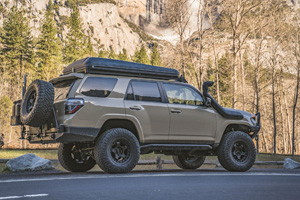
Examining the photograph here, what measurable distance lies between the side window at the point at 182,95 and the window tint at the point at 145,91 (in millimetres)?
338

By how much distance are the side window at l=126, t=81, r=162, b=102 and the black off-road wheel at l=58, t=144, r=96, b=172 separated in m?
1.93

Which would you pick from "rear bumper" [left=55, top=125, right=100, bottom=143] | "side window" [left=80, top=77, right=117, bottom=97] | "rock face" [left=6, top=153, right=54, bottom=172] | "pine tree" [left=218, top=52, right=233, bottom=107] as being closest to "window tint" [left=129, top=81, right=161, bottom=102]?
"side window" [left=80, top=77, right=117, bottom=97]

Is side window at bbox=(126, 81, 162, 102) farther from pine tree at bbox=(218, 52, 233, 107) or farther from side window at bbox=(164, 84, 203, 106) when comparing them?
pine tree at bbox=(218, 52, 233, 107)

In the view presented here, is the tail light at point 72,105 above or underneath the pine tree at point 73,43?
underneath

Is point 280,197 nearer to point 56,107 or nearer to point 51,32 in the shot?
point 56,107

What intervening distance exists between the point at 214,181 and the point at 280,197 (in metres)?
1.90

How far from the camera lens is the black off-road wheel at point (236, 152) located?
9.96 metres

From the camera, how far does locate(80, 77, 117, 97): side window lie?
27.6 feet

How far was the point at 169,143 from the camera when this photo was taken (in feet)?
30.8

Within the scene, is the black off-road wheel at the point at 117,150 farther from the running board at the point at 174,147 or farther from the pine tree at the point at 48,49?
the pine tree at the point at 48,49

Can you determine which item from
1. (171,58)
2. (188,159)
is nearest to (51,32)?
(171,58)

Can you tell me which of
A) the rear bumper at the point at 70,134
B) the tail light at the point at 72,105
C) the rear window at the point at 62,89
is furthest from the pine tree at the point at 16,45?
the tail light at the point at 72,105

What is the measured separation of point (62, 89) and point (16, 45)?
2270 inches

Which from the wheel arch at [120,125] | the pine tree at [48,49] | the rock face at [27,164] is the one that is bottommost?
the rock face at [27,164]
